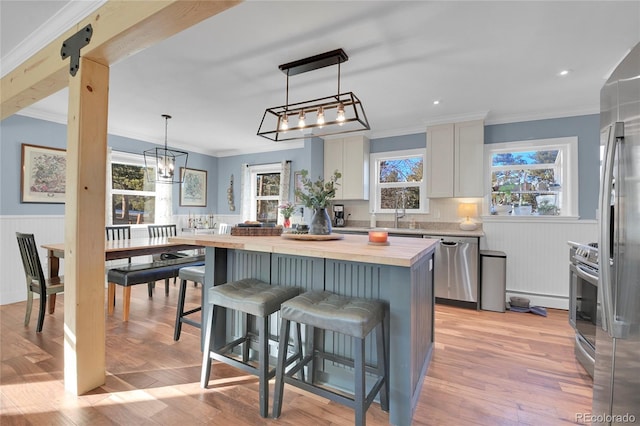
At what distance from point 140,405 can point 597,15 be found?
383 cm

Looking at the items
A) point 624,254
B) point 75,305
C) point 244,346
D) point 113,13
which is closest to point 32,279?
point 75,305

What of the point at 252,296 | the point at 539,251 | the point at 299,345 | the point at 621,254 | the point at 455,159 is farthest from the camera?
the point at 455,159

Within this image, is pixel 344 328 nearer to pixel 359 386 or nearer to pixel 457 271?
pixel 359 386

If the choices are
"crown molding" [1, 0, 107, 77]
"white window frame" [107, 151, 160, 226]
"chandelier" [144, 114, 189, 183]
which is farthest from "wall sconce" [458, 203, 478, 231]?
"white window frame" [107, 151, 160, 226]

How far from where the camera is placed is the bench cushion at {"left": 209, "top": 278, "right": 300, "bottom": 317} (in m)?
1.67

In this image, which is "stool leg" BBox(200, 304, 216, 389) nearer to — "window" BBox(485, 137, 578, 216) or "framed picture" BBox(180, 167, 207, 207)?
"window" BBox(485, 137, 578, 216)

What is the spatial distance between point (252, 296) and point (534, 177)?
13.2ft

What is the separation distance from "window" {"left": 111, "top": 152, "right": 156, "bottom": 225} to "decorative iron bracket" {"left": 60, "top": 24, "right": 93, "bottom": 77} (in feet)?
10.8

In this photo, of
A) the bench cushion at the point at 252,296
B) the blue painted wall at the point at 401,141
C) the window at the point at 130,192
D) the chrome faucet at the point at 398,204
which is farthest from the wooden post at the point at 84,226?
the chrome faucet at the point at 398,204

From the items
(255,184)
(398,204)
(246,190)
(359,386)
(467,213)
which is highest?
(255,184)

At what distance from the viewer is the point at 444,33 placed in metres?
2.14

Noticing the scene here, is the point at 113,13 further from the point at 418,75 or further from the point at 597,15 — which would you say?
the point at 597,15

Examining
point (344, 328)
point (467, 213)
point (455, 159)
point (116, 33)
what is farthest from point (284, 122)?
point (467, 213)

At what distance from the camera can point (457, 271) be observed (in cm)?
362
